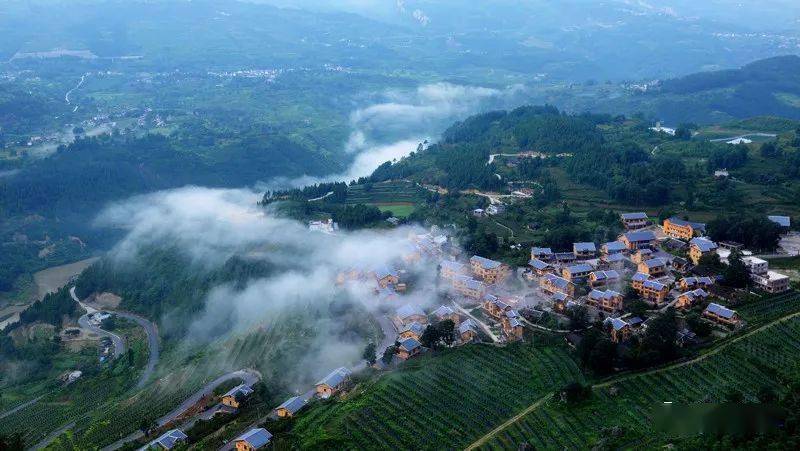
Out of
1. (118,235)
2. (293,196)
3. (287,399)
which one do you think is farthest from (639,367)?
(118,235)

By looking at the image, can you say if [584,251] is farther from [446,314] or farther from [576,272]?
[446,314]

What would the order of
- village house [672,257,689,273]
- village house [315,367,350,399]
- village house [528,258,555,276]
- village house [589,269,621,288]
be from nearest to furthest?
village house [315,367,350,399]
village house [589,269,621,288]
village house [672,257,689,273]
village house [528,258,555,276]

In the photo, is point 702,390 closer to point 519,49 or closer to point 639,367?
point 639,367

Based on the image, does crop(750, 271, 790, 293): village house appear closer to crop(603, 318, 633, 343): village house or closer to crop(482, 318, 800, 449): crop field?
crop(482, 318, 800, 449): crop field

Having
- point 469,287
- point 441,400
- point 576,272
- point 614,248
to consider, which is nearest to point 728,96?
point 614,248

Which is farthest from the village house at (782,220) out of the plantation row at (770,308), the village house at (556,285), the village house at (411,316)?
the village house at (411,316)

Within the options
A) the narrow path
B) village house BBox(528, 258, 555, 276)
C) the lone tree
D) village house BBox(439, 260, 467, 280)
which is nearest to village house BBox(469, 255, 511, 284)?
village house BBox(439, 260, 467, 280)

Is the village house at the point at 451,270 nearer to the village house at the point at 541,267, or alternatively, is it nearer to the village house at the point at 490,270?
the village house at the point at 490,270
